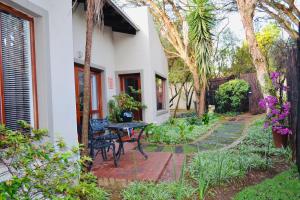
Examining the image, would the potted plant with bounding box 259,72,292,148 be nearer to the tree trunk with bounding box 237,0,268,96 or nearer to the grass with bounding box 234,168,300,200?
the tree trunk with bounding box 237,0,268,96

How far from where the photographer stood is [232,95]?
50.7 ft

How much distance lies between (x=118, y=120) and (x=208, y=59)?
16.9ft

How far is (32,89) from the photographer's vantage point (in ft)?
11.9

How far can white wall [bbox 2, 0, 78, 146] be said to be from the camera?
3.63 m

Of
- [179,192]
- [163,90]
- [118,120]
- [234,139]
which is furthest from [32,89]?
[163,90]

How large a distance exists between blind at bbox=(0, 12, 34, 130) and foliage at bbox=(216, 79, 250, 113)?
13057 mm

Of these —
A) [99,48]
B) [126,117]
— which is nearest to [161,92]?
[126,117]

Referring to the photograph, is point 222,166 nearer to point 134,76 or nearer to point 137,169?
point 137,169

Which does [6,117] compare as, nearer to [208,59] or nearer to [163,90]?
[208,59]

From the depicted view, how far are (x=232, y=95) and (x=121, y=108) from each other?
26.6ft

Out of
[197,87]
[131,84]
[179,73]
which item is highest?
[179,73]

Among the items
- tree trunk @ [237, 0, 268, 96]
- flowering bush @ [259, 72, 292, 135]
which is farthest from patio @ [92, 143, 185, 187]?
tree trunk @ [237, 0, 268, 96]

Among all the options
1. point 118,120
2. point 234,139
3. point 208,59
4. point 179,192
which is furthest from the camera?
point 208,59

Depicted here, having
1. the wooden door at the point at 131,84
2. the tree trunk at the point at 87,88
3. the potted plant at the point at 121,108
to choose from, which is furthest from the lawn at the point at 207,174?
the wooden door at the point at 131,84
